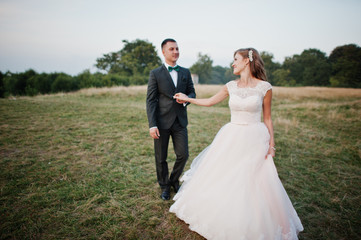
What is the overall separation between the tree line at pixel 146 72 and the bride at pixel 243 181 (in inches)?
968

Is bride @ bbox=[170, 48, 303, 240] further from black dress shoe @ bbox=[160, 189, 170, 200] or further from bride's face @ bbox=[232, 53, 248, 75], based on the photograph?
black dress shoe @ bbox=[160, 189, 170, 200]

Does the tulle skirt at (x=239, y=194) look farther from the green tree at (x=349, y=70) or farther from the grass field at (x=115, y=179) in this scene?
the green tree at (x=349, y=70)

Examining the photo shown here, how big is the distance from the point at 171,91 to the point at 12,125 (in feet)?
24.1

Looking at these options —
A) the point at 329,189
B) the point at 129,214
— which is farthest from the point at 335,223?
the point at 129,214

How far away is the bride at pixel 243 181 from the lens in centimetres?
213

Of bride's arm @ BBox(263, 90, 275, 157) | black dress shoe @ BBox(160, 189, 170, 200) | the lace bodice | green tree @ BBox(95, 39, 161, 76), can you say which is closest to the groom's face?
the lace bodice

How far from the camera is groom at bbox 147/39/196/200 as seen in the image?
301 centimetres

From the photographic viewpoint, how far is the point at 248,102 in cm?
241

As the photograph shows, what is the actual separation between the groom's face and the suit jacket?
0.19 metres

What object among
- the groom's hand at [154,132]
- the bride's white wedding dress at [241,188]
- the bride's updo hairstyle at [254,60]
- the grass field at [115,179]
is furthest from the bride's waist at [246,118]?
the grass field at [115,179]

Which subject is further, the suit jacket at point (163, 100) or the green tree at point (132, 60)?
the green tree at point (132, 60)

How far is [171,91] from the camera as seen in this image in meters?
3.05

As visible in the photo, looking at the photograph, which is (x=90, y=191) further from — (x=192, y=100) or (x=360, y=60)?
(x=360, y=60)

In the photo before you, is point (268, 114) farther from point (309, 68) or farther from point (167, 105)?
point (309, 68)
